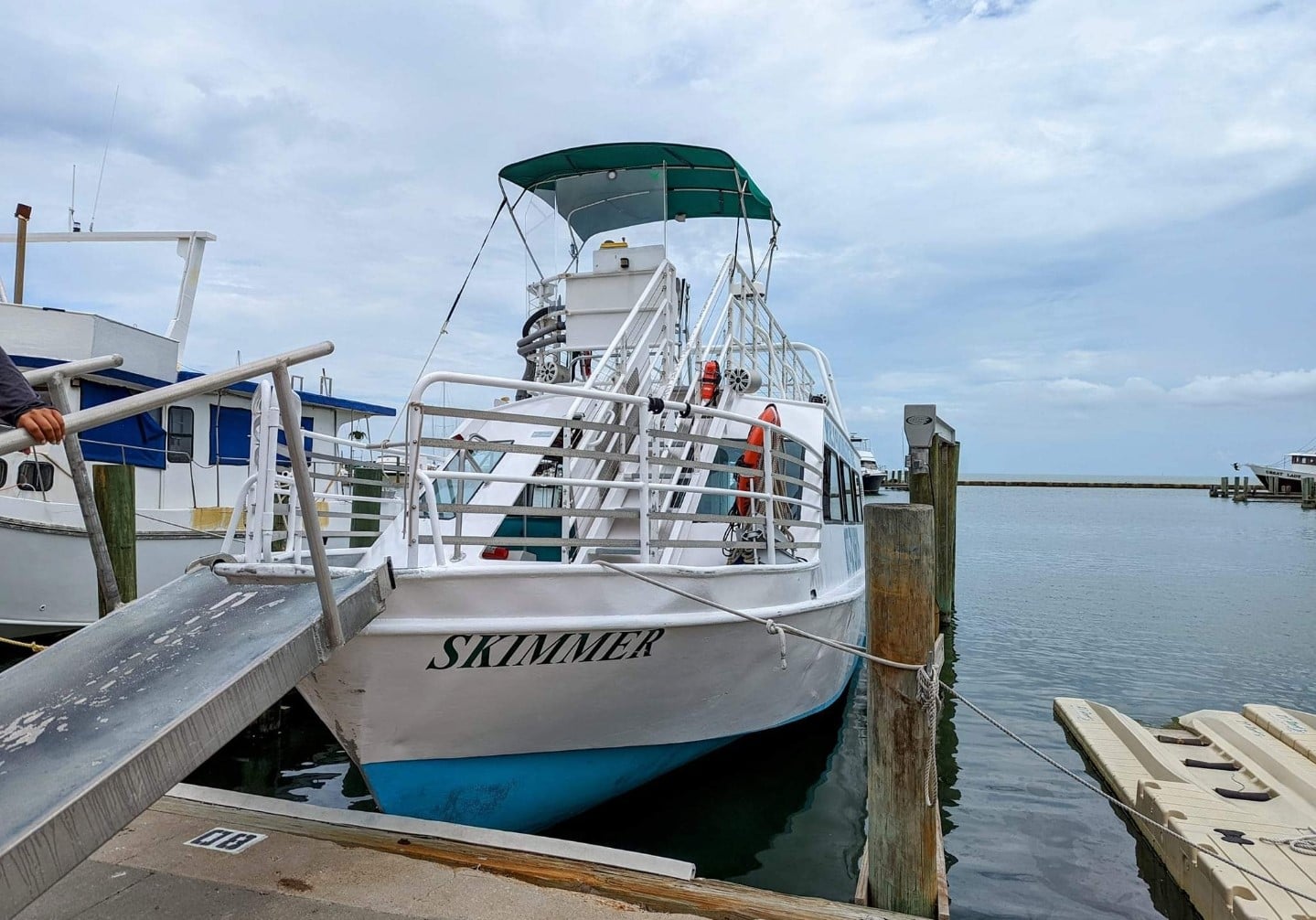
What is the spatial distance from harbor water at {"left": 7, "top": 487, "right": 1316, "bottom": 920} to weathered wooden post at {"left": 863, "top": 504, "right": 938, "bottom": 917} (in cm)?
124

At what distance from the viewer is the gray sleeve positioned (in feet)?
9.04

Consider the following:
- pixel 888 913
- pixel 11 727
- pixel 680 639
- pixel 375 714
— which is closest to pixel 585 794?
pixel 680 639

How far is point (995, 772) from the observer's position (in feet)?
24.6

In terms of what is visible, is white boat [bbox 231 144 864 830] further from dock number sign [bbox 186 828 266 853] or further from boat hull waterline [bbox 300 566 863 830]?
dock number sign [bbox 186 828 266 853]

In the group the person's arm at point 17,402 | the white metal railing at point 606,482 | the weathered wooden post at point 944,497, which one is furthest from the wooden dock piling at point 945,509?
the person's arm at point 17,402

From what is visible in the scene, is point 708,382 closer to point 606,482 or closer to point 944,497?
point 606,482

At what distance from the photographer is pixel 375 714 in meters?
4.27

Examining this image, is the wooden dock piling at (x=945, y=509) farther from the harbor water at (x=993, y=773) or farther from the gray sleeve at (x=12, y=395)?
the gray sleeve at (x=12, y=395)

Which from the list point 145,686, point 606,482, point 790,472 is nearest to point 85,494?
point 145,686

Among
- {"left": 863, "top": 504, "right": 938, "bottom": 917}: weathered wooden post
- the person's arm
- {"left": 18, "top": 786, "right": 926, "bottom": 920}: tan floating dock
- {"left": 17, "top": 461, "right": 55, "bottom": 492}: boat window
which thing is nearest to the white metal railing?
{"left": 863, "top": 504, "right": 938, "bottom": 917}: weathered wooden post

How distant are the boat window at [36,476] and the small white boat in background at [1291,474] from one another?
7671cm

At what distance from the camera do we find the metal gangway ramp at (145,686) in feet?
7.98

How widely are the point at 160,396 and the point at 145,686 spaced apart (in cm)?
118

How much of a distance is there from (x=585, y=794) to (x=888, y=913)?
6.72 ft
